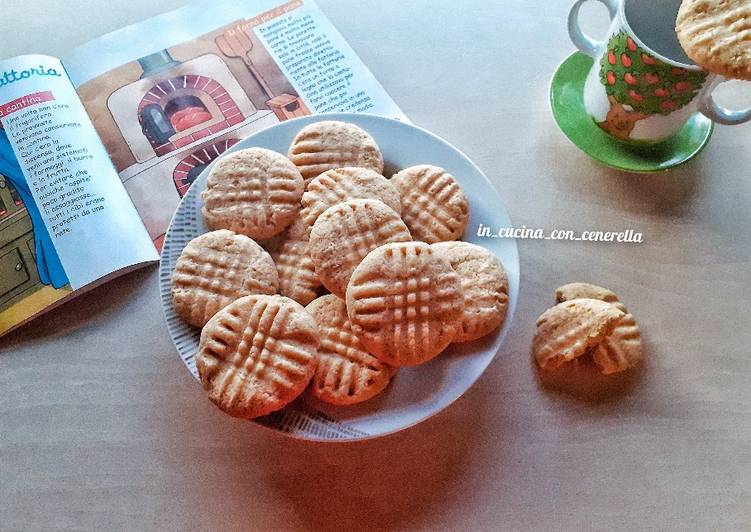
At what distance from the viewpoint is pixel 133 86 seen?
1026mm

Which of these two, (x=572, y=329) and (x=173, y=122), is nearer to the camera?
(x=572, y=329)

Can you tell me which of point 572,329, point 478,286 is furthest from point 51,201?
point 572,329

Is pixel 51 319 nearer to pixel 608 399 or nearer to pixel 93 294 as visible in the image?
pixel 93 294

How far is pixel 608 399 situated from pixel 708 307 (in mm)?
200

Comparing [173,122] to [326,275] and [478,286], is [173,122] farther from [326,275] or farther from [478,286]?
[478,286]

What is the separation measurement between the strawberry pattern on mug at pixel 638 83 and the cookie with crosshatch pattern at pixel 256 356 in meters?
0.53

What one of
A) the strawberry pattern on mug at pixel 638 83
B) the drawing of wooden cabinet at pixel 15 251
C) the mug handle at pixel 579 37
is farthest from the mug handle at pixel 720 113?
the drawing of wooden cabinet at pixel 15 251

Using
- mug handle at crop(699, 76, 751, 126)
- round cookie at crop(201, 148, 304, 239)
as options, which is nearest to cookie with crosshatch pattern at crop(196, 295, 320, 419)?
round cookie at crop(201, 148, 304, 239)

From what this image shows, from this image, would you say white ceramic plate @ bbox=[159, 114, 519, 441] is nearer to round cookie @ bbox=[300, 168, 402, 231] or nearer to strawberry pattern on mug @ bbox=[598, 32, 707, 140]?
round cookie @ bbox=[300, 168, 402, 231]

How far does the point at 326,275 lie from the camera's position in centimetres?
73

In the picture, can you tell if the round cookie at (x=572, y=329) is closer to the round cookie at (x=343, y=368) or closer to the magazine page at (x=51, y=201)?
the round cookie at (x=343, y=368)

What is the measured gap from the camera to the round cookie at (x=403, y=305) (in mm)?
687

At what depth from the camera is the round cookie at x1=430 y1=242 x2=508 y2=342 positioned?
2.40ft

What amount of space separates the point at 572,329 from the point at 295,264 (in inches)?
13.9
